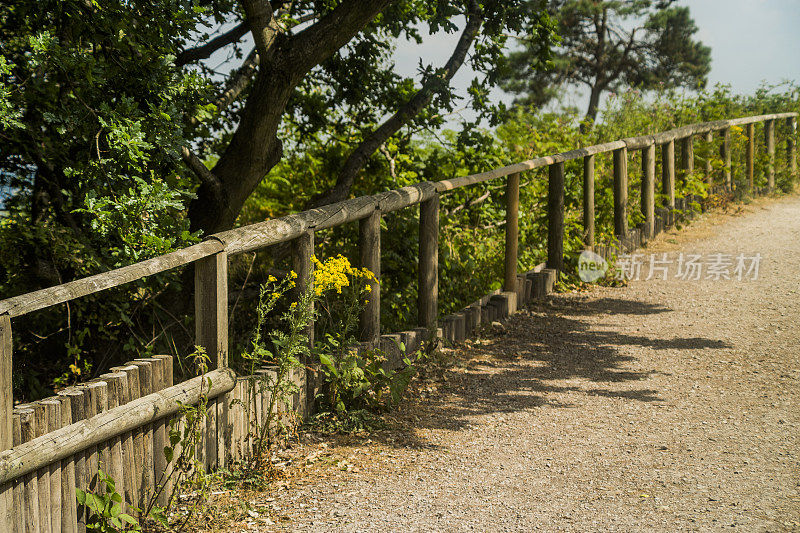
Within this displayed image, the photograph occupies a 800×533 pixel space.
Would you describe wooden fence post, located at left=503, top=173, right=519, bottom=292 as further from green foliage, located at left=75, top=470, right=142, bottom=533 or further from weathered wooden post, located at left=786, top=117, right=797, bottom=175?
weathered wooden post, located at left=786, top=117, right=797, bottom=175

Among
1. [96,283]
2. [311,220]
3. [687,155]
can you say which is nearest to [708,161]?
[687,155]

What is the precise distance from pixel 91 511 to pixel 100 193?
199 centimetres

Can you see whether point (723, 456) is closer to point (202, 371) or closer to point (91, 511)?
point (202, 371)

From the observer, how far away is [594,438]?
4.85 meters

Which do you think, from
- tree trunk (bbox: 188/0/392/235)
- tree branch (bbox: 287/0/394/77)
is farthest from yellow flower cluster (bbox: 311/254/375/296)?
tree branch (bbox: 287/0/394/77)

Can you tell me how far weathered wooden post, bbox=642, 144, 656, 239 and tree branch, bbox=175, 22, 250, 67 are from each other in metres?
5.20

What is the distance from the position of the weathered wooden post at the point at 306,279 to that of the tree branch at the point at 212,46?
2.96 metres

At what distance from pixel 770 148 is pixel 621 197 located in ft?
21.5

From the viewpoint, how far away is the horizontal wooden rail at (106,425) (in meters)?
3.09

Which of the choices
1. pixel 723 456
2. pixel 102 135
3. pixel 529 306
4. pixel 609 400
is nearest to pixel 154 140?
pixel 102 135

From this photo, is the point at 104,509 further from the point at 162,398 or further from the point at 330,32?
the point at 330,32

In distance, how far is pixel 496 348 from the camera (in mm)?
6883

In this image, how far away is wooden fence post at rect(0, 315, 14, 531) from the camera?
302cm

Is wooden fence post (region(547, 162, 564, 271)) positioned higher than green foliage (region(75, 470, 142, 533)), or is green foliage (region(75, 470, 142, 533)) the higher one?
wooden fence post (region(547, 162, 564, 271))
